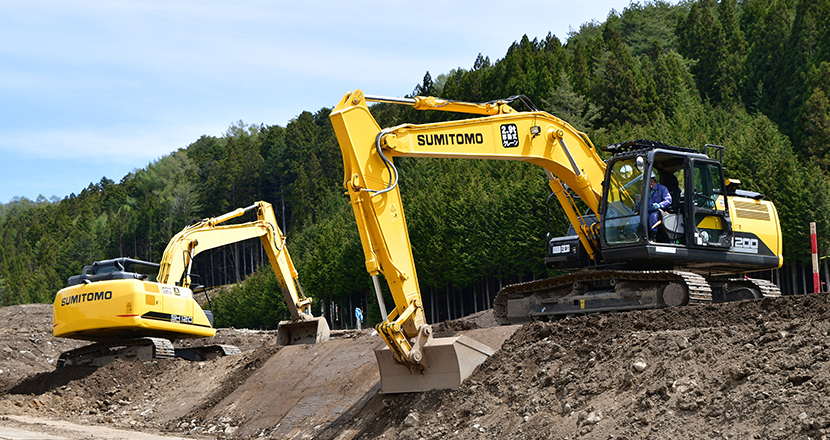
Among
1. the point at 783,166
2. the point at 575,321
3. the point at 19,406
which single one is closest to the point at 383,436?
the point at 575,321

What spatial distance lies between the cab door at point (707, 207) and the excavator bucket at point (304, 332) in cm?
1145

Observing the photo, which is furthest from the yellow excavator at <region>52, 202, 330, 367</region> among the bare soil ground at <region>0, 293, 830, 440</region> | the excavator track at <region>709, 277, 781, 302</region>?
the excavator track at <region>709, 277, 781, 302</region>

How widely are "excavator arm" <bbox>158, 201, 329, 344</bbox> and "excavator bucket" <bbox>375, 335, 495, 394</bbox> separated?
32.3 feet

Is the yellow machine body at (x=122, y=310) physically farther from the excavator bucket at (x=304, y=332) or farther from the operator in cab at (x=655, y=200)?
the operator in cab at (x=655, y=200)

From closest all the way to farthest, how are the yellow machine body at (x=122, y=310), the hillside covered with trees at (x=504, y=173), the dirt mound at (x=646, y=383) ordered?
the dirt mound at (x=646, y=383) < the yellow machine body at (x=122, y=310) < the hillside covered with trees at (x=504, y=173)

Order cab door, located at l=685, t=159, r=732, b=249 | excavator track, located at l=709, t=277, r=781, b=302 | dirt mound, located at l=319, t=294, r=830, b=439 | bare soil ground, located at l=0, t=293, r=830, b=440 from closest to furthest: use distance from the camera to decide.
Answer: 1. dirt mound, located at l=319, t=294, r=830, b=439
2. bare soil ground, located at l=0, t=293, r=830, b=440
3. cab door, located at l=685, t=159, r=732, b=249
4. excavator track, located at l=709, t=277, r=781, b=302

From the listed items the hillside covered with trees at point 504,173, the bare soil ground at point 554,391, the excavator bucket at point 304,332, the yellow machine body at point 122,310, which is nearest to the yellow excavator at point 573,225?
the bare soil ground at point 554,391

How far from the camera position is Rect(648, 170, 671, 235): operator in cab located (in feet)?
43.7

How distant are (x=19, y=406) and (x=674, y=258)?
14.3m

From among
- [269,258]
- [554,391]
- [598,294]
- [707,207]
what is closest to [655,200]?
[707,207]

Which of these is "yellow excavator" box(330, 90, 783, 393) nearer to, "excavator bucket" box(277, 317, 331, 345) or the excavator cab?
the excavator cab

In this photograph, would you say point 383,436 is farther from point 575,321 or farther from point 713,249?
point 713,249

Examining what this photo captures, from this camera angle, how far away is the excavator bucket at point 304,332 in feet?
73.0

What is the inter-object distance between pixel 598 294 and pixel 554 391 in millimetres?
3744
